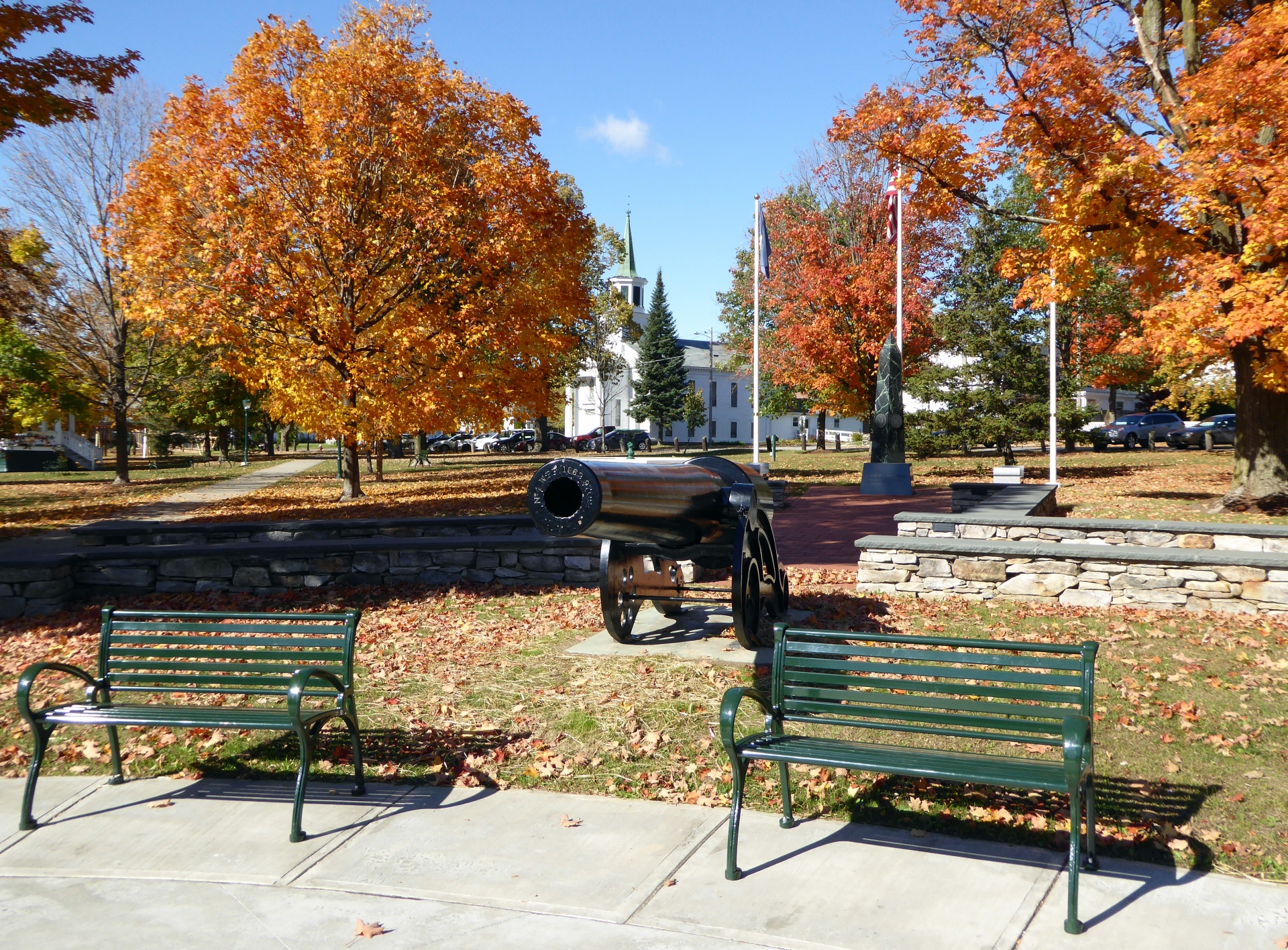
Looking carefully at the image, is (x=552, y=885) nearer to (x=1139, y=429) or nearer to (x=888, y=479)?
(x=888, y=479)

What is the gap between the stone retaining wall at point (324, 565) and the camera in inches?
375

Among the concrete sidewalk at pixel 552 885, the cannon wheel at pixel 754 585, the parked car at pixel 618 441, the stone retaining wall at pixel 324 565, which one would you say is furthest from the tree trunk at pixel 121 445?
the parked car at pixel 618 441

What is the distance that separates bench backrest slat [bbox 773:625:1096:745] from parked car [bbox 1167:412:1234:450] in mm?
40170

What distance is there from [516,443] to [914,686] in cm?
5370

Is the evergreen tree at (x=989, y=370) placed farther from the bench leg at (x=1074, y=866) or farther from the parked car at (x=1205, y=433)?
the bench leg at (x=1074, y=866)

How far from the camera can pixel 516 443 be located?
57.3 metres

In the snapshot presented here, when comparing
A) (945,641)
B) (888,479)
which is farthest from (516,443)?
(945,641)

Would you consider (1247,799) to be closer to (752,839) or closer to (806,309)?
(752,839)

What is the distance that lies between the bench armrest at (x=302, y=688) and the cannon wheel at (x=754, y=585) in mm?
2699

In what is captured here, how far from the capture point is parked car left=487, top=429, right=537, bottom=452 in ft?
→ 186

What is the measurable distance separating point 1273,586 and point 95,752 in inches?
347

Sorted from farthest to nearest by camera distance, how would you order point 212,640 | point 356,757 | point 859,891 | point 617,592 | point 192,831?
point 212,640 → point 617,592 → point 356,757 → point 192,831 → point 859,891

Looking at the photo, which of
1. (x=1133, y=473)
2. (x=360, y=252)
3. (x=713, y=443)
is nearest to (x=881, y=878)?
(x=360, y=252)

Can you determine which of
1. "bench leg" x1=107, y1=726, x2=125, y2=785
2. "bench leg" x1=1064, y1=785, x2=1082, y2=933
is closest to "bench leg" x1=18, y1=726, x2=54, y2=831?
"bench leg" x1=107, y1=726, x2=125, y2=785
